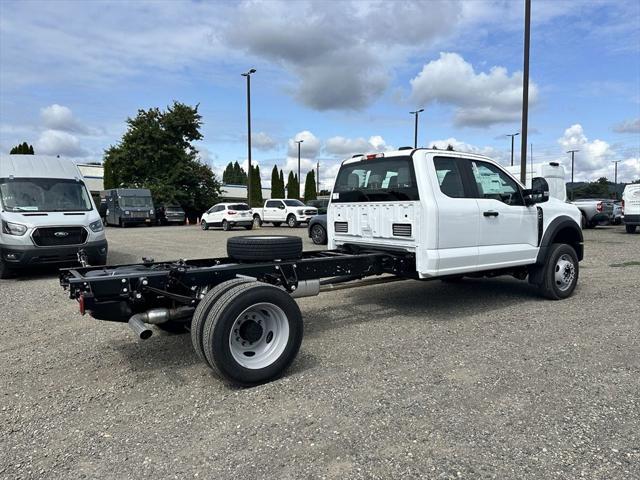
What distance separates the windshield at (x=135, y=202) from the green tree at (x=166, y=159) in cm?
611

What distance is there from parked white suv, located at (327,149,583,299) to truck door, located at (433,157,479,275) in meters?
0.01

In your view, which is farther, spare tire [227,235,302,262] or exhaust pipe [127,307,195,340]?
spare tire [227,235,302,262]

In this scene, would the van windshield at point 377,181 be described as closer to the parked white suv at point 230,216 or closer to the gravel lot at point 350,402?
the gravel lot at point 350,402

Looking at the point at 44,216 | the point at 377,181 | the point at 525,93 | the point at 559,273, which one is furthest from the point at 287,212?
the point at 377,181

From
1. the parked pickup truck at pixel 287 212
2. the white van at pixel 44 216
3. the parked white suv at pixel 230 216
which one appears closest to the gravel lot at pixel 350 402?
the white van at pixel 44 216

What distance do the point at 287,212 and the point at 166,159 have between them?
685 inches

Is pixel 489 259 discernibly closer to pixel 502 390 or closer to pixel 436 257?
pixel 436 257

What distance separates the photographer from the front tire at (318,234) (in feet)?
52.7

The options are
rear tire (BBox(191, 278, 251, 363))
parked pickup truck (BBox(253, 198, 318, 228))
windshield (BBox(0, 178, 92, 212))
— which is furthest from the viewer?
parked pickup truck (BBox(253, 198, 318, 228))

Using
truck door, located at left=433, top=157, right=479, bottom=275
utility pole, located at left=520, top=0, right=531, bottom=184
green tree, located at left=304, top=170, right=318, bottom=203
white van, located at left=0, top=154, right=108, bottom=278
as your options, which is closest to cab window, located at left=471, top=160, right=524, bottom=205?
truck door, located at left=433, top=157, right=479, bottom=275

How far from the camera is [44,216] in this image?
32.4 ft

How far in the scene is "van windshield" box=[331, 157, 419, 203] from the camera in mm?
6004

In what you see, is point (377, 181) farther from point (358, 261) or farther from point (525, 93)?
point (525, 93)

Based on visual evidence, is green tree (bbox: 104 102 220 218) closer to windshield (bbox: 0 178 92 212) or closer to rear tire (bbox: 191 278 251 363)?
windshield (bbox: 0 178 92 212)
